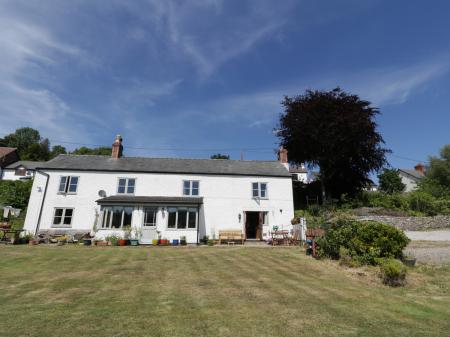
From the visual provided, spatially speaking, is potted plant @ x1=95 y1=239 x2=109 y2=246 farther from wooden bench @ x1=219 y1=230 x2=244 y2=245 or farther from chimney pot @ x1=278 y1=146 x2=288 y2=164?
chimney pot @ x1=278 y1=146 x2=288 y2=164

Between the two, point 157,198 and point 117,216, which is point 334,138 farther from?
point 117,216

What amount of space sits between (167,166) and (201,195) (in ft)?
16.7

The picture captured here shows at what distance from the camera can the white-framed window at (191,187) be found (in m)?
25.8

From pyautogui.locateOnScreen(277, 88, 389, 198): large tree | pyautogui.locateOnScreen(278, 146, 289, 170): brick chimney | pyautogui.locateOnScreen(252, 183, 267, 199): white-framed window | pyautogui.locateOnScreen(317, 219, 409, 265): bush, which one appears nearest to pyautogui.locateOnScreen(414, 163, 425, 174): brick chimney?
pyautogui.locateOnScreen(277, 88, 389, 198): large tree

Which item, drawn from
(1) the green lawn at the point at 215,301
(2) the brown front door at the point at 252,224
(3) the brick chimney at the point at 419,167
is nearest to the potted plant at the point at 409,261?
(1) the green lawn at the point at 215,301

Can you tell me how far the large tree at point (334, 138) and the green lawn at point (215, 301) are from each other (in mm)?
20351

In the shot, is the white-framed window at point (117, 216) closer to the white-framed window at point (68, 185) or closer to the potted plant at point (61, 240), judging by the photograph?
the potted plant at point (61, 240)

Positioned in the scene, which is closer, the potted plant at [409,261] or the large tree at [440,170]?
the potted plant at [409,261]

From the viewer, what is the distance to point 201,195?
25.7 meters

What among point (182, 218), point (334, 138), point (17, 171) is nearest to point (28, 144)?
point (17, 171)

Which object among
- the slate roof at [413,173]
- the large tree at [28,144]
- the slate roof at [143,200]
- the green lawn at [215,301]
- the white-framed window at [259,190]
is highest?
the large tree at [28,144]

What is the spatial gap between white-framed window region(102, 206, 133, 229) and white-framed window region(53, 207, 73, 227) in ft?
13.1

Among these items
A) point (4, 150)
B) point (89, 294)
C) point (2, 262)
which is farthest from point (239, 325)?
point (4, 150)

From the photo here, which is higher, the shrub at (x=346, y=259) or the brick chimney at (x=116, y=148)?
the brick chimney at (x=116, y=148)
